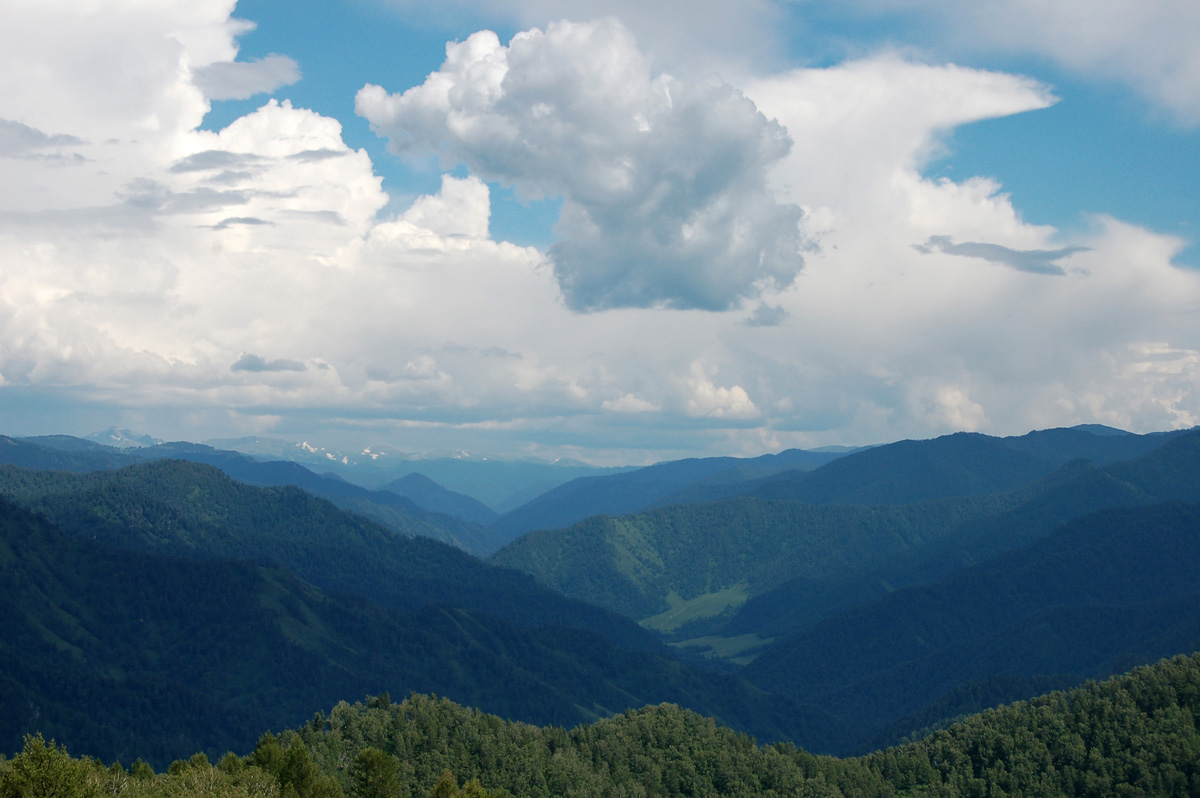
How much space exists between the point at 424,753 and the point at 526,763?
20907mm

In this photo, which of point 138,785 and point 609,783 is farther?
point 609,783

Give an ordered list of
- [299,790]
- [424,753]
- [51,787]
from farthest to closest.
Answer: [424,753]
[299,790]
[51,787]

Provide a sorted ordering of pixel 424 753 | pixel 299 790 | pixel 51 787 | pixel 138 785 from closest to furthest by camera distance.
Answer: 1. pixel 51 787
2. pixel 138 785
3. pixel 299 790
4. pixel 424 753

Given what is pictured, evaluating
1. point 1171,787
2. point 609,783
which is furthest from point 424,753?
point 1171,787

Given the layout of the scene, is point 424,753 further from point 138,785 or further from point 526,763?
point 138,785

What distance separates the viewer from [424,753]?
194250mm

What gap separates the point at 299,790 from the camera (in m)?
117

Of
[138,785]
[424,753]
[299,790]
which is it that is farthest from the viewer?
[424,753]

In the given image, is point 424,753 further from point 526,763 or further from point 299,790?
point 299,790

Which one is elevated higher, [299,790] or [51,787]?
[51,787]

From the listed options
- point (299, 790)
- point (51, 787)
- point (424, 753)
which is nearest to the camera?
point (51, 787)

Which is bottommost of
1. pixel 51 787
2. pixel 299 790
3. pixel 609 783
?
pixel 609 783

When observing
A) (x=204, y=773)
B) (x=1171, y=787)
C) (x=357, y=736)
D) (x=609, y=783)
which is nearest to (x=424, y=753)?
(x=357, y=736)

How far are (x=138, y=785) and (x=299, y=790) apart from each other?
62.2 ft
